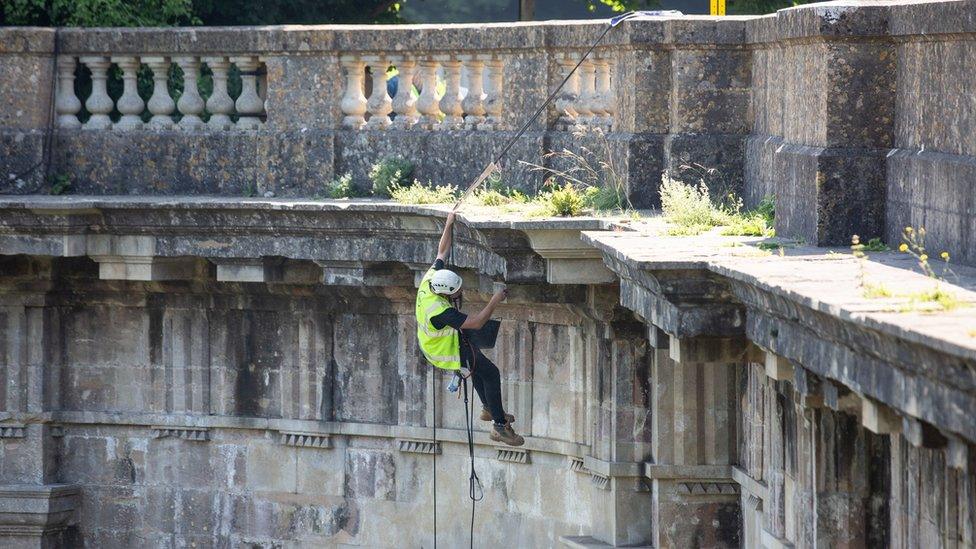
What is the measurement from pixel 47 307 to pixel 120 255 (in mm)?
1486

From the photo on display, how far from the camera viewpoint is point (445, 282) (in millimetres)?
12297

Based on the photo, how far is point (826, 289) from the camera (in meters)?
7.37

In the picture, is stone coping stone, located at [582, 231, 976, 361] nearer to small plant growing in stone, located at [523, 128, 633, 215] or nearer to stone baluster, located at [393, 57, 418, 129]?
small plant growing in stone, located at [523, 128, 633, 215]

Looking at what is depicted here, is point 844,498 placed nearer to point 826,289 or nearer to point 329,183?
point 826,289

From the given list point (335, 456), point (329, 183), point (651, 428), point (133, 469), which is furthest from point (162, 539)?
point (651, 428)

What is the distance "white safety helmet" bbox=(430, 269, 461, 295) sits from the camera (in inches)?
484

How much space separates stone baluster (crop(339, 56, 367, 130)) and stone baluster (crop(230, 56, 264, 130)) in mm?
745

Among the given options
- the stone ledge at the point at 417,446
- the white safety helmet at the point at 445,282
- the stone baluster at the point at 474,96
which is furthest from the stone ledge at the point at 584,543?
the stone baluster at the point at 474,96

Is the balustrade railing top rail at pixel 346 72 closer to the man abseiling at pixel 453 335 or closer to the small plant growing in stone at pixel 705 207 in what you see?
the small plant growing in stone at pixel 705 207

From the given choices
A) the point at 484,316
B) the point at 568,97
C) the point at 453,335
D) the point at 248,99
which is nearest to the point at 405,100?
the point at 248,99

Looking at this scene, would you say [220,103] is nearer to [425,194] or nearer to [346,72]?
[346,72]

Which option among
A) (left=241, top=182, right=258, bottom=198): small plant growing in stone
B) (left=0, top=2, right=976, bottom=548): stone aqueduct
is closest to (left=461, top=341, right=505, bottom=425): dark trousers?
(left=0, top=2, right=976, bottom=548): stone aqueduct

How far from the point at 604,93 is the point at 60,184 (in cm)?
481

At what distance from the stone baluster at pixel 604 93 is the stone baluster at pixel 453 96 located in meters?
1.27
